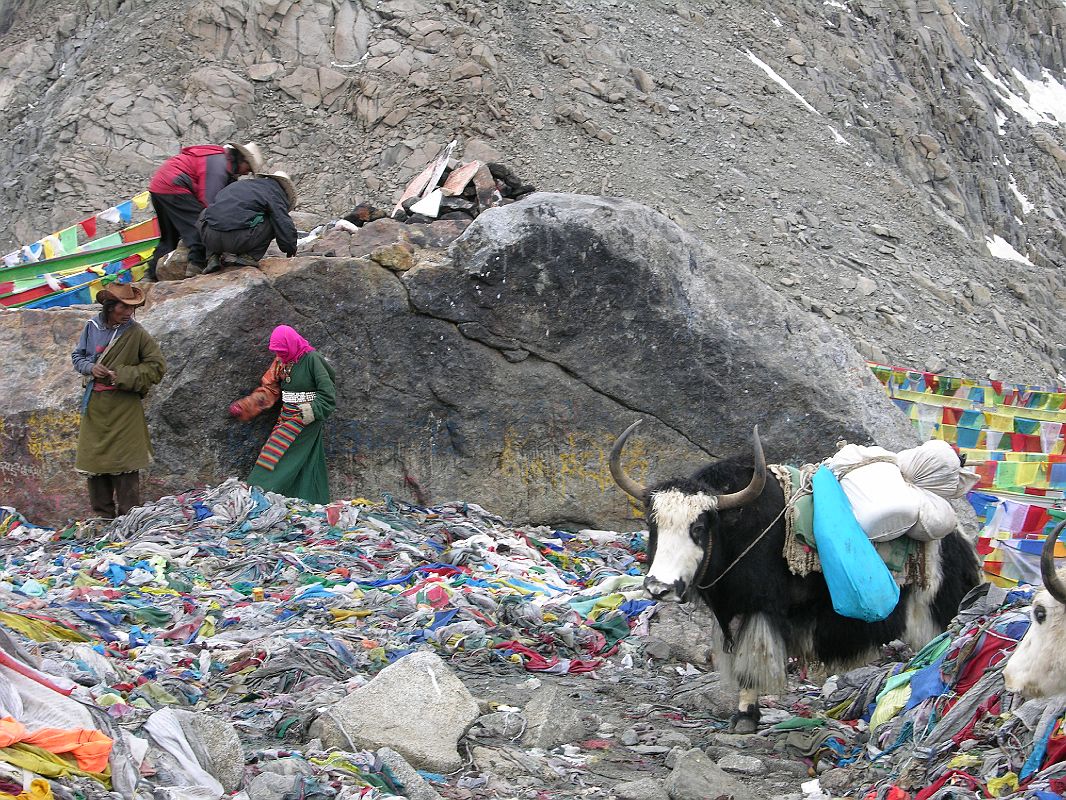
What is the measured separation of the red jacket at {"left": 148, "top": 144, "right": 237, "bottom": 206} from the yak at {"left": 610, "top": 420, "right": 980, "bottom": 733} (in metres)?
4.68

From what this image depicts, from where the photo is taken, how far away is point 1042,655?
3.90 meters

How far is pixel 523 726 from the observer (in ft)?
15.8

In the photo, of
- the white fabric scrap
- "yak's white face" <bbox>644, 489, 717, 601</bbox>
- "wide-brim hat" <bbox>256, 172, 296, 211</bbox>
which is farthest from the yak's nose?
"wide-brim hat" <bbox>256, 172, 296, 211</bbox>

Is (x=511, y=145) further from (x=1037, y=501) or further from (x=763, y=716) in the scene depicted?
(x=763, y=716)

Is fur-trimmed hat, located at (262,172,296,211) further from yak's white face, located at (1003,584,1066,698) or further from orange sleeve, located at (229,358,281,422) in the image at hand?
yak's white face, located at (1003,584,1066,698)

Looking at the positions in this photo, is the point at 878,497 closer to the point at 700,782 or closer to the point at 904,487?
the point at 904,487

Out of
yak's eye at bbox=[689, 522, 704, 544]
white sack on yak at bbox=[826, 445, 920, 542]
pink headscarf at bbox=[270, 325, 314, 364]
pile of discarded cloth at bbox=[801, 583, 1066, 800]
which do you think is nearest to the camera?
pile of discarded cloth at bbox=[801, 583, 1066, 800]

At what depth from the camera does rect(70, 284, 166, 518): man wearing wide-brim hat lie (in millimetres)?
7281

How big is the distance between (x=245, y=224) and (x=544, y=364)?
2.29m

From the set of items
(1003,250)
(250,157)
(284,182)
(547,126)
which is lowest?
(1003,250)

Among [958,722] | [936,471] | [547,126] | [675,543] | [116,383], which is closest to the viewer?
[958,722]

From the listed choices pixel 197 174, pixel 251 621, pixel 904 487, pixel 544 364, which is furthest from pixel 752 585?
pixel 197 174

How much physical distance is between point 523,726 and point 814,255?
1563 cm

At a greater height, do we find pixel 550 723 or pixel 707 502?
pixel 707 502
